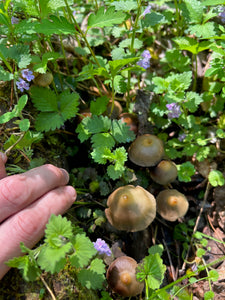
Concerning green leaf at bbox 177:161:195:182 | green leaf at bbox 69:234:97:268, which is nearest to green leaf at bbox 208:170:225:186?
green leaf at bbox 177:161:195:182

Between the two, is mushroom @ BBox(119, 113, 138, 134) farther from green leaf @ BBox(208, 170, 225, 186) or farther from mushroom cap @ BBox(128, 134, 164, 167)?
green leaf @ BBox(208, 170, 225, 186)

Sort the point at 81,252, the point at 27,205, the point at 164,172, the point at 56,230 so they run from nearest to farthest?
the point at 56,230, the point at 81,252, the point at 27,205, the point at 164,172

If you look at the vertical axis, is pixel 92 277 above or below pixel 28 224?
below

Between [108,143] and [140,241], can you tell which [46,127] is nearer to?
[108,143]

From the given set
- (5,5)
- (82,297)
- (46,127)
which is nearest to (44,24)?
(5,5)

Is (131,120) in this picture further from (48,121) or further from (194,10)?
(194,10)

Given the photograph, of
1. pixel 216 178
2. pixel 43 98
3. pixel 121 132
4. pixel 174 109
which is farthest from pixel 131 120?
pixel 216 178
